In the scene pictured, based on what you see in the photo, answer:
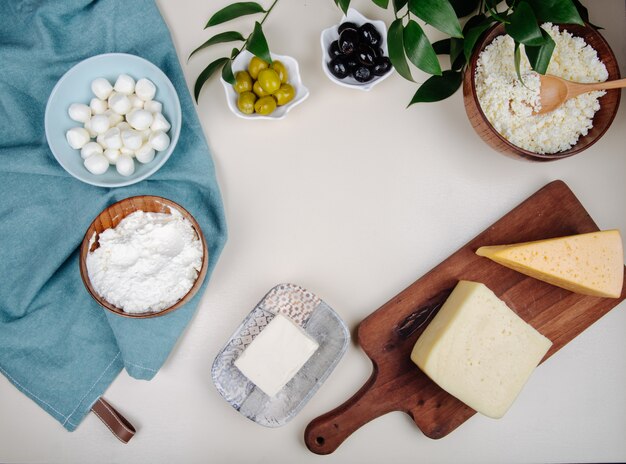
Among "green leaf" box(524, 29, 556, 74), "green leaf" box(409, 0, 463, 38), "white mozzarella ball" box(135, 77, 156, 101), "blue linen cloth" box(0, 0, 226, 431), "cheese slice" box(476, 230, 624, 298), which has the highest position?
"green leaf" box(524, 29, 556, 74)

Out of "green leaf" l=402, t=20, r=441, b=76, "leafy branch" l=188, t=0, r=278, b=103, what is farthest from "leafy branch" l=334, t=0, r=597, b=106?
"leafy branch" l=188, t=0, r=278, b=103

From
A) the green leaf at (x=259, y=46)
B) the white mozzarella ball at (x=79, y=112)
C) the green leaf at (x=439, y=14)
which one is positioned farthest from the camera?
the white mozzarella ball at (x=79, y=112)

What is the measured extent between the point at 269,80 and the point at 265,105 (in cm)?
5

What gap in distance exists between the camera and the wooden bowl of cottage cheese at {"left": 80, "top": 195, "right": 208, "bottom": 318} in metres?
1.05

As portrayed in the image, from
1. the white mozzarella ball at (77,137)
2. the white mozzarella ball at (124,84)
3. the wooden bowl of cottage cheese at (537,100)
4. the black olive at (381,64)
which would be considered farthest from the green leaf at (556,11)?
the white mozzarella ball at (77,137)

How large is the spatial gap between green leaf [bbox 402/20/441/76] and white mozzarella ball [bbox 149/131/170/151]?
490 mm

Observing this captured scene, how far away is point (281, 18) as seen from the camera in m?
1.19

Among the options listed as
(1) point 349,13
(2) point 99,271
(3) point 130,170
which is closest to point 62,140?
(3) point 130,170

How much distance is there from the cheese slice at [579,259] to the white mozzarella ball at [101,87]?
0.85 m

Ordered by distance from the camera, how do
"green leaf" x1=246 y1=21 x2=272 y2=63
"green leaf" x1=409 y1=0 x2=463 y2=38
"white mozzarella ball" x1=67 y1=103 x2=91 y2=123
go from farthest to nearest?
"white mozzarella ball" x1=67 y1=103 x2=91 y2=123 < "green leaf" x1=246 y1=21 x2=272 y2=63 < "green leaf" x1=409 y1=0 x2=463 y2=38

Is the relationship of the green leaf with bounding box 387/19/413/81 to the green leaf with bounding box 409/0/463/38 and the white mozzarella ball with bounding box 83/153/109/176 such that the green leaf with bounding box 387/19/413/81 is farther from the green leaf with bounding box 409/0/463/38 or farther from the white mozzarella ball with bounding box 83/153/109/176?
the white mozzarella ball with bounding box 83/153/109/176

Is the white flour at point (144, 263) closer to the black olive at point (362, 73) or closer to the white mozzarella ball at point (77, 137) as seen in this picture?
the white mozzarella ball at point (77, 137)

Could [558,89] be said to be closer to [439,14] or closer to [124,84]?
[439,14]

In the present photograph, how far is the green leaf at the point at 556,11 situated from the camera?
890 mm
